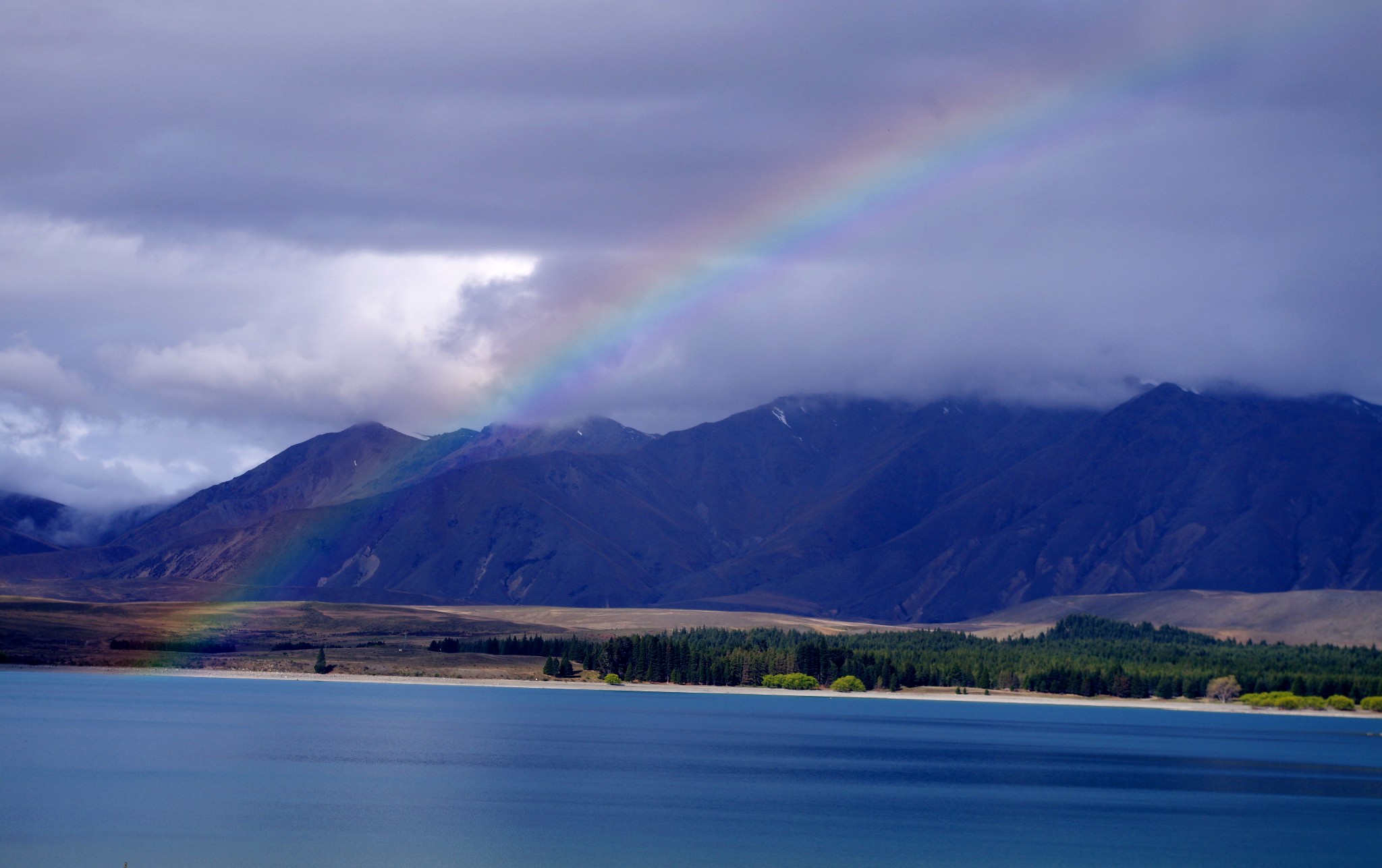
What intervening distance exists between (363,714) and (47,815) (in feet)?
253

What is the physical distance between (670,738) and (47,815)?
60.0 m

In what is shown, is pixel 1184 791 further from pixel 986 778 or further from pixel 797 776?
pixel 797 776

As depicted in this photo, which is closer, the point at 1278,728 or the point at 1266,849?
the point at 1266,849

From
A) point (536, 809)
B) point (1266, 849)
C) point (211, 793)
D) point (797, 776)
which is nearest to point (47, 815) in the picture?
point (211, 793)

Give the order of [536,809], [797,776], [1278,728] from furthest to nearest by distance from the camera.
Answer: [1278,728] < [797,776] < [536,809]

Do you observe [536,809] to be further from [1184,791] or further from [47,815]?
[1184,791]

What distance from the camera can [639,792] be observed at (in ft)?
258

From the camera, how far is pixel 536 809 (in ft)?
232

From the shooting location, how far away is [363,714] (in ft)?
458

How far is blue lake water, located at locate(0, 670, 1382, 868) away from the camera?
5962 centimetres

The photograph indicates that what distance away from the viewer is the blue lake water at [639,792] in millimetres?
59625

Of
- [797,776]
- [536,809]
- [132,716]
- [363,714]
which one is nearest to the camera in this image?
[536,809]

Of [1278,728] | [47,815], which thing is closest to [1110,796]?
[47,815]

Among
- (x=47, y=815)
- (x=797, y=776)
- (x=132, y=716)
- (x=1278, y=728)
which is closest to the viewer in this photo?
(x=47, y=815)
